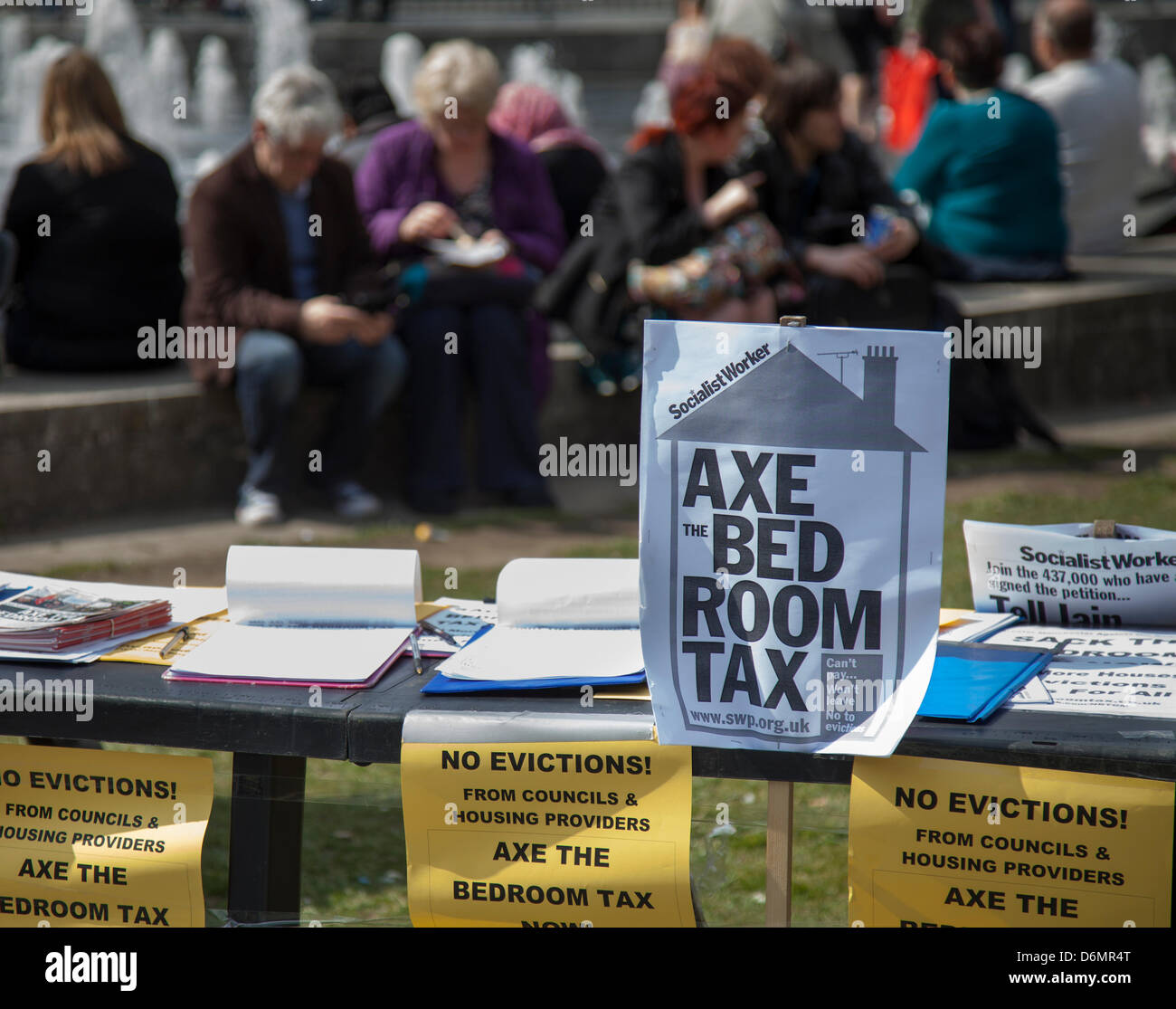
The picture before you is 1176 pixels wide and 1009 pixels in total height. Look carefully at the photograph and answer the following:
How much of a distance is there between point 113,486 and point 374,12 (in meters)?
13.7

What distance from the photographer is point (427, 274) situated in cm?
552

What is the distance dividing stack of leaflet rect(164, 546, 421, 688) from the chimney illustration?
2.39 ft

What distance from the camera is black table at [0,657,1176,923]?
70.7 inches

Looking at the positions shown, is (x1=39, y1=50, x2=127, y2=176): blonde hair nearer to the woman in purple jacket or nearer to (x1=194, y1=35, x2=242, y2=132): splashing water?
the woman in purple jacket

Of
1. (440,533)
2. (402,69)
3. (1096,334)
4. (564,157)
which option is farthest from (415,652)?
(402,69)

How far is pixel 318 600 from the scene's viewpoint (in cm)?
224

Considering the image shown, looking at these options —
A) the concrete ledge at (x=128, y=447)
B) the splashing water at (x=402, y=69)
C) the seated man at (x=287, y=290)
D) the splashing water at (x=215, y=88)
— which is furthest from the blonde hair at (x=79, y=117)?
the splashing water at (x=215, y=88)

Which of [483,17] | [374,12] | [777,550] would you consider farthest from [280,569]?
[483,17]

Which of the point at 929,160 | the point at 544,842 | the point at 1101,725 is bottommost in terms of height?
the point at 544,842

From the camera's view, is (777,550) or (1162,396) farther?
(1162,396)

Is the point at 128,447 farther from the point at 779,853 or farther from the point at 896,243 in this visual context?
the point at 779,853

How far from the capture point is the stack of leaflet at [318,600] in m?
2.19
